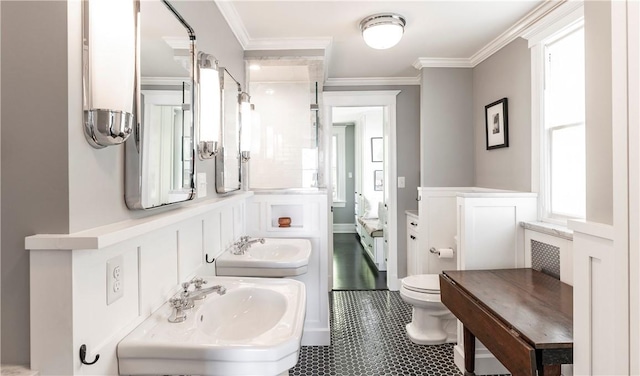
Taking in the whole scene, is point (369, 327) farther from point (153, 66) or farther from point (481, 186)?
point (153, 66)

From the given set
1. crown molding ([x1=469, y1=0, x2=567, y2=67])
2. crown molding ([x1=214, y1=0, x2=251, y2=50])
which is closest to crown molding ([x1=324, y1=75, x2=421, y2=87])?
crown molding ([x1=469, y1=0, x2=567, y2=67])

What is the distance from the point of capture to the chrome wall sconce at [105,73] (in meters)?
0.86

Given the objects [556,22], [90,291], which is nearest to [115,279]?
[90,291]

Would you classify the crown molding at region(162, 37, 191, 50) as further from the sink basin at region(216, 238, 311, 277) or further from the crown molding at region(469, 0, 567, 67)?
the crown molding at region(469, 0, 567, 67)

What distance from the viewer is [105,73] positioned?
0.87 meters

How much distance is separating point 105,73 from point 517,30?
8.84ft

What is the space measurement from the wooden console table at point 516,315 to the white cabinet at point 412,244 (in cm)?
122

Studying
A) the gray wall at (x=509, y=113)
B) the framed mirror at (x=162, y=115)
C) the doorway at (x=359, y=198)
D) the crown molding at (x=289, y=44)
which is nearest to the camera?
the framed mirror at (x=162, y=115)

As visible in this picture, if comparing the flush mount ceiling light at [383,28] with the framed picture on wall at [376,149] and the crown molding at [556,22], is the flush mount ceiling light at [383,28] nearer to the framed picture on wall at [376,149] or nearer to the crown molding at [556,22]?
the crown molding at [556,22]

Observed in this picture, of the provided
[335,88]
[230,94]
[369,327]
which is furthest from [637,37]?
[335,88]

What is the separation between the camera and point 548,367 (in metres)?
1.33

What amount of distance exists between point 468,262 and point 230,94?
192 centimetres

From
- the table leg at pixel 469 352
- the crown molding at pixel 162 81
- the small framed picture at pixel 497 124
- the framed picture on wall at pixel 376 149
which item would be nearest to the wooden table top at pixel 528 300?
the table leg at pixel 469 352

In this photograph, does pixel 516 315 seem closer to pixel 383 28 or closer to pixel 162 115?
pixel 162 115
